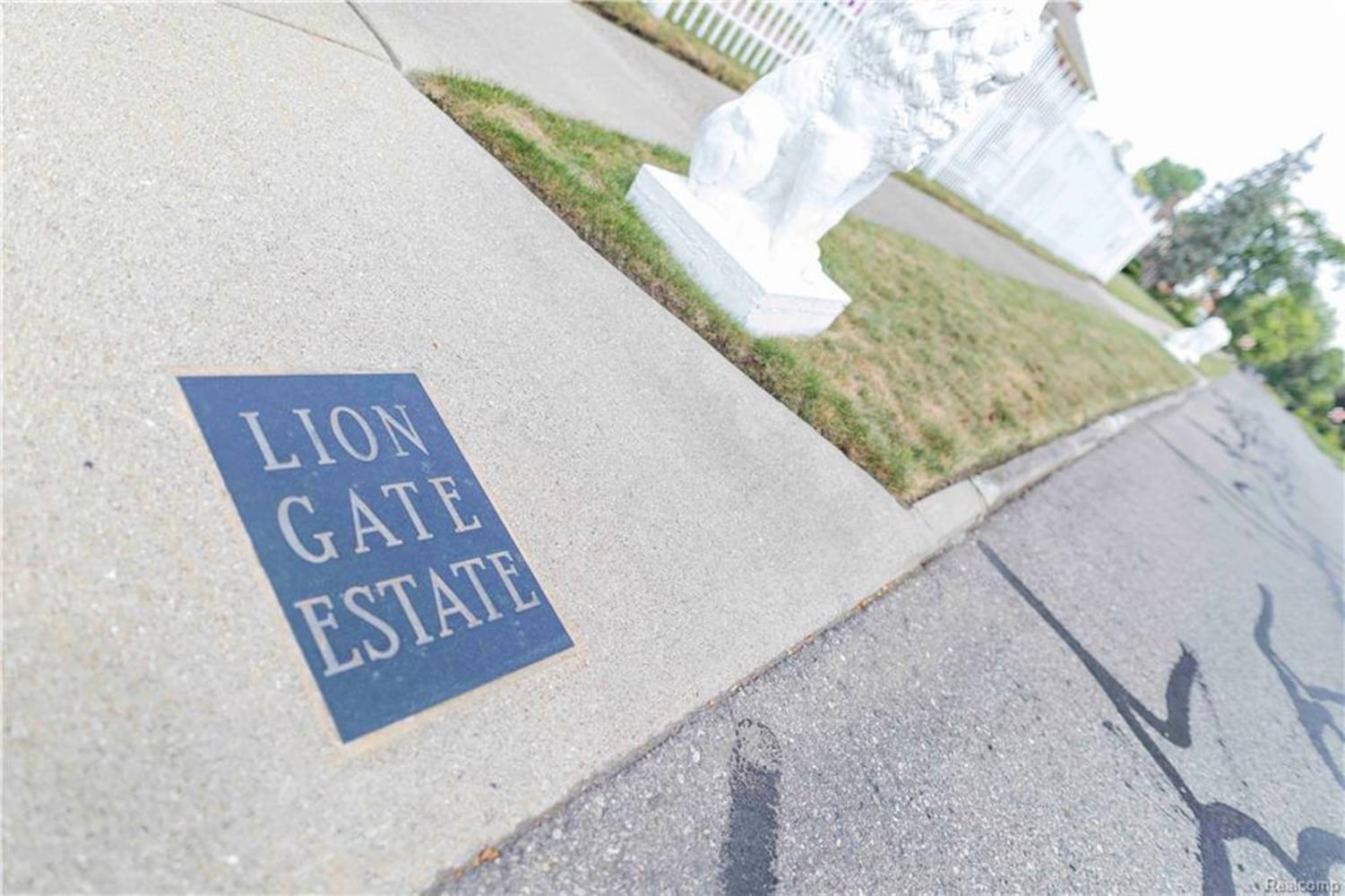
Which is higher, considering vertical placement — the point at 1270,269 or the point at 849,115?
the point at 1270,269

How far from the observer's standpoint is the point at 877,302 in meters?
5.57

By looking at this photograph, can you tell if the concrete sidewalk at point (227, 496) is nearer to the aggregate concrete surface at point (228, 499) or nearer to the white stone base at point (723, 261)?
the aggregate concrete surface at point (228, 499)

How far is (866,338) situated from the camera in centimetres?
497

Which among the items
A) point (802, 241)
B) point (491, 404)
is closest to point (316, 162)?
point (491, 404)

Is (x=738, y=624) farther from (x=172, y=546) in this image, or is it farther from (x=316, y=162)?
(x=316, y=162)

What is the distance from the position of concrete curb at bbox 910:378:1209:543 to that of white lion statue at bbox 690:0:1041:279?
1.63m

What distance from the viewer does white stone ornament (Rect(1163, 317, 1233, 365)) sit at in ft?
56.6

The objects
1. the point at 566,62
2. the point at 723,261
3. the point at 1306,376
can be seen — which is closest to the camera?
the point at 723,261

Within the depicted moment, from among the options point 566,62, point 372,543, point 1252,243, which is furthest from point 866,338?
point 1252,243

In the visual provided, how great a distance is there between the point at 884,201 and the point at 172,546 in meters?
8.73

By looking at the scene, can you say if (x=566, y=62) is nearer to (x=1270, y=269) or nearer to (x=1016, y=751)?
(x=1016, y=751)

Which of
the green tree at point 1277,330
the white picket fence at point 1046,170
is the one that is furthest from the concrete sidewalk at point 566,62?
the green tree at point 1277,330

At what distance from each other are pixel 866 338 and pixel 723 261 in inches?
64.3

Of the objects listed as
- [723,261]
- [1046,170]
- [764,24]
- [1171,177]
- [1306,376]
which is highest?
[1171,177]
